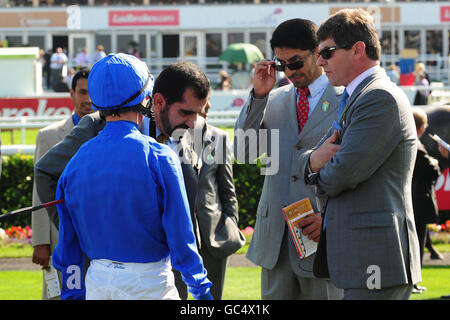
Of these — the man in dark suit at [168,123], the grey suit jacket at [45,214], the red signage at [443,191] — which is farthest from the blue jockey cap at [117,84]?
the red signage at [443,191]

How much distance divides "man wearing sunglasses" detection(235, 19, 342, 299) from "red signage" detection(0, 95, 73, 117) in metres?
15.9

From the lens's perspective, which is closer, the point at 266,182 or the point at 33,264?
the point at 266,182

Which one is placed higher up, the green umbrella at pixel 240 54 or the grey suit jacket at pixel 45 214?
the green umbrella at pixel 240 54

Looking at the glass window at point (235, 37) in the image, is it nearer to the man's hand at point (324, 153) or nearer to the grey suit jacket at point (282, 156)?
the grey suit jacket at point (282, 156)

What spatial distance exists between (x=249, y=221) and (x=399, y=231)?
6.05 meters

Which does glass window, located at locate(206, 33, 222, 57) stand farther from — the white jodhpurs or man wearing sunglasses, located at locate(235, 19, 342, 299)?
the white jodhpurs

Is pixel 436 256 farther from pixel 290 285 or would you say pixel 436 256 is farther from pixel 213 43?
pixel 213 43

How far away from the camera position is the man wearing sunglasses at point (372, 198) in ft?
10.2

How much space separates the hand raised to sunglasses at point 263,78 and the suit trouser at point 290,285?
0.70 meters

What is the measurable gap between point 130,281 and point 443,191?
273 inches

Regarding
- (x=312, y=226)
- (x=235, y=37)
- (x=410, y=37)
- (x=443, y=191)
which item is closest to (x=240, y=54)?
(x=235, y=37)

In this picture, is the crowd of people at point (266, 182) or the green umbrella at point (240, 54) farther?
the green umbrella at point (240, 54)

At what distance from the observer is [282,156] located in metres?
4.12
